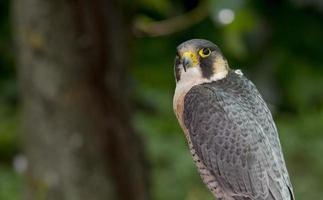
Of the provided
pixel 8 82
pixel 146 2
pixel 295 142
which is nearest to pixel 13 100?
pixel 8 82

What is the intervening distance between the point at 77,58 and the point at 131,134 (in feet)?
2.07

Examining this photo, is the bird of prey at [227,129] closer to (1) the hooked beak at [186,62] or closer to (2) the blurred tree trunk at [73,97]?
(1) the hooked beak at [186,62]

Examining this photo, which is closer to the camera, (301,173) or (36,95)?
(36,95)

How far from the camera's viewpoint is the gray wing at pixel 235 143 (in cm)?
300

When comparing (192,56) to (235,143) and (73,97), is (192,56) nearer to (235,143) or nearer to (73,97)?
(235,143)

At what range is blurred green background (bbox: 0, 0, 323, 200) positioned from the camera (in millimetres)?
6445

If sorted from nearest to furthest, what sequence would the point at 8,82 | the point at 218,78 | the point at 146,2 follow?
1. the point at 218,78
2. the point at 146,2
3. the point at 8,82

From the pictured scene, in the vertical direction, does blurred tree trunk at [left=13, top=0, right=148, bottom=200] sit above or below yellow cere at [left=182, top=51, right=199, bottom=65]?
below

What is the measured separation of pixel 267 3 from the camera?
6316 millimetres

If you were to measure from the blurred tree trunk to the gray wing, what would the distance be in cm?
246

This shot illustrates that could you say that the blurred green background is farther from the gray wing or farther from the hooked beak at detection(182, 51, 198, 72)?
the gray wing

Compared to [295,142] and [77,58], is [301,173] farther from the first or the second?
[77,58]

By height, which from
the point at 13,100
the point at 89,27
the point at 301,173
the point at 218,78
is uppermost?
the point at 218,78

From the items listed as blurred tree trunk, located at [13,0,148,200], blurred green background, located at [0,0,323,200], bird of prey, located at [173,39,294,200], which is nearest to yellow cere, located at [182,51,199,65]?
bird of prey, located at [173,39,294,200]
